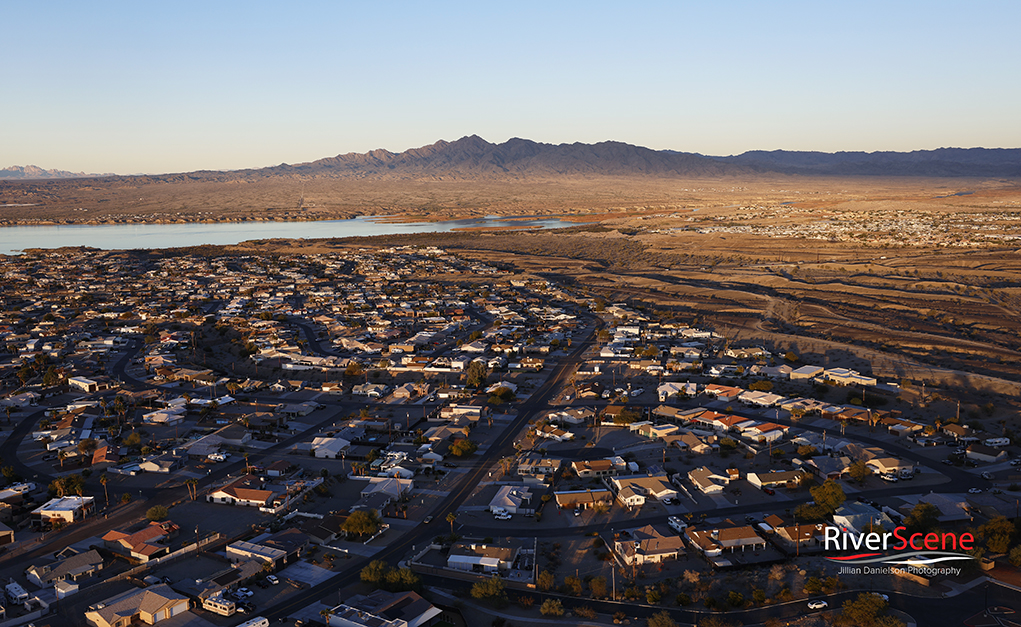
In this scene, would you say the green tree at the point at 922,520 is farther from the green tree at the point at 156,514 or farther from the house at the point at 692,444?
the green tree at the point at 156,514

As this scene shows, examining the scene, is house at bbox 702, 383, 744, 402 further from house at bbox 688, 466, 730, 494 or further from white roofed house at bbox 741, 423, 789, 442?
house at bbox 688, 466, 730, 494

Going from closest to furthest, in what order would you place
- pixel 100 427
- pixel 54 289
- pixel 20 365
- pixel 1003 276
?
1. pixel 100 427
2. pixel 20 365
3. pixel 1003 276
4. pixel 54 289

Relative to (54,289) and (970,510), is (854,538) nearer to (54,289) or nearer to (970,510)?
(970,510)

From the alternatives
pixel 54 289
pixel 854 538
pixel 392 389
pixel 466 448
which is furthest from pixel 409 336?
pixel 54 289

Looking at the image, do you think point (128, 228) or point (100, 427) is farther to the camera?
point (128, 228)


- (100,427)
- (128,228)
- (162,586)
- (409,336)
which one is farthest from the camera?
(128,228)

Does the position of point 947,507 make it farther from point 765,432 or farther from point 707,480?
point 765,432

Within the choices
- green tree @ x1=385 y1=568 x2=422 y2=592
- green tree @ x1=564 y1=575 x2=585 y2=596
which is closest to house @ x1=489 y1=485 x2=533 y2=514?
green tree @ x1=564 y1=575 x2=585 y2=596
